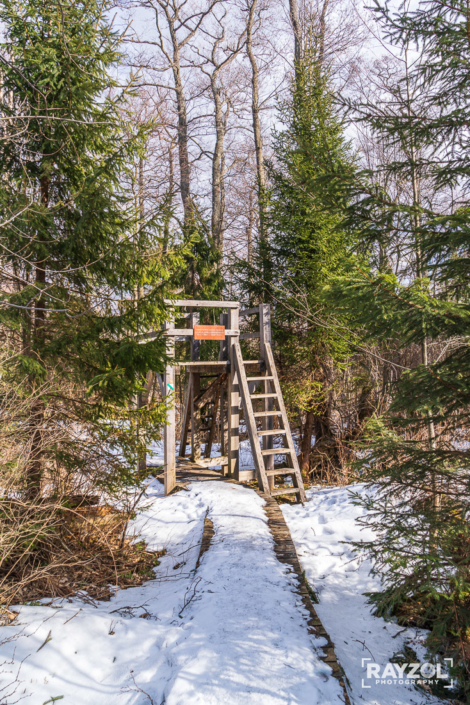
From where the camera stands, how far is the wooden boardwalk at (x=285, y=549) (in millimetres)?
3195

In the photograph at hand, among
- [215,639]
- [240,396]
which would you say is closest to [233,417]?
[240,396]

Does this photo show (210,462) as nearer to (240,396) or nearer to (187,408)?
(187,408)

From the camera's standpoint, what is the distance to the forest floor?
117 inches

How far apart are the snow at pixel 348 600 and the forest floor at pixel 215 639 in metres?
0.01

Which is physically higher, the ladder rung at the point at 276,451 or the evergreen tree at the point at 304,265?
the evergreen tree at the point at 304,265

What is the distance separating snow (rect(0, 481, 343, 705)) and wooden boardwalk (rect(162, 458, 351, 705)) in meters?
0.07

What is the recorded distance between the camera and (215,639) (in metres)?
3.39

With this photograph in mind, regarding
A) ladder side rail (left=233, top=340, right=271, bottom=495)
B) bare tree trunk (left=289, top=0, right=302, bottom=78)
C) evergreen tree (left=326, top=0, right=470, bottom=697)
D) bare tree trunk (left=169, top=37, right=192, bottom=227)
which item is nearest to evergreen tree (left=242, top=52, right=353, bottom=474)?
bare tree trunk (left=289, top=0, right=302, bottom=78)

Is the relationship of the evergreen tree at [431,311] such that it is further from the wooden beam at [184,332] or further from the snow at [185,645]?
the wooden beam at [184,332]

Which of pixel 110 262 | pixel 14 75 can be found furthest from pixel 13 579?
pixel 14 75

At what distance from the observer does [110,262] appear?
209 inches

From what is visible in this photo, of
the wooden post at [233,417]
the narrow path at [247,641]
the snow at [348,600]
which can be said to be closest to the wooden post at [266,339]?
the wooden post at [233,417]

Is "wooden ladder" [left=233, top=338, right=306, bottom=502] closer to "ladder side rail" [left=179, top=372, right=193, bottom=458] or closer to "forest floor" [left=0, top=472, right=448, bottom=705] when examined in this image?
"forest floor" [left=0, top=472, right=448, bottom=705]

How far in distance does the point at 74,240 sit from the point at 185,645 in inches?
157
